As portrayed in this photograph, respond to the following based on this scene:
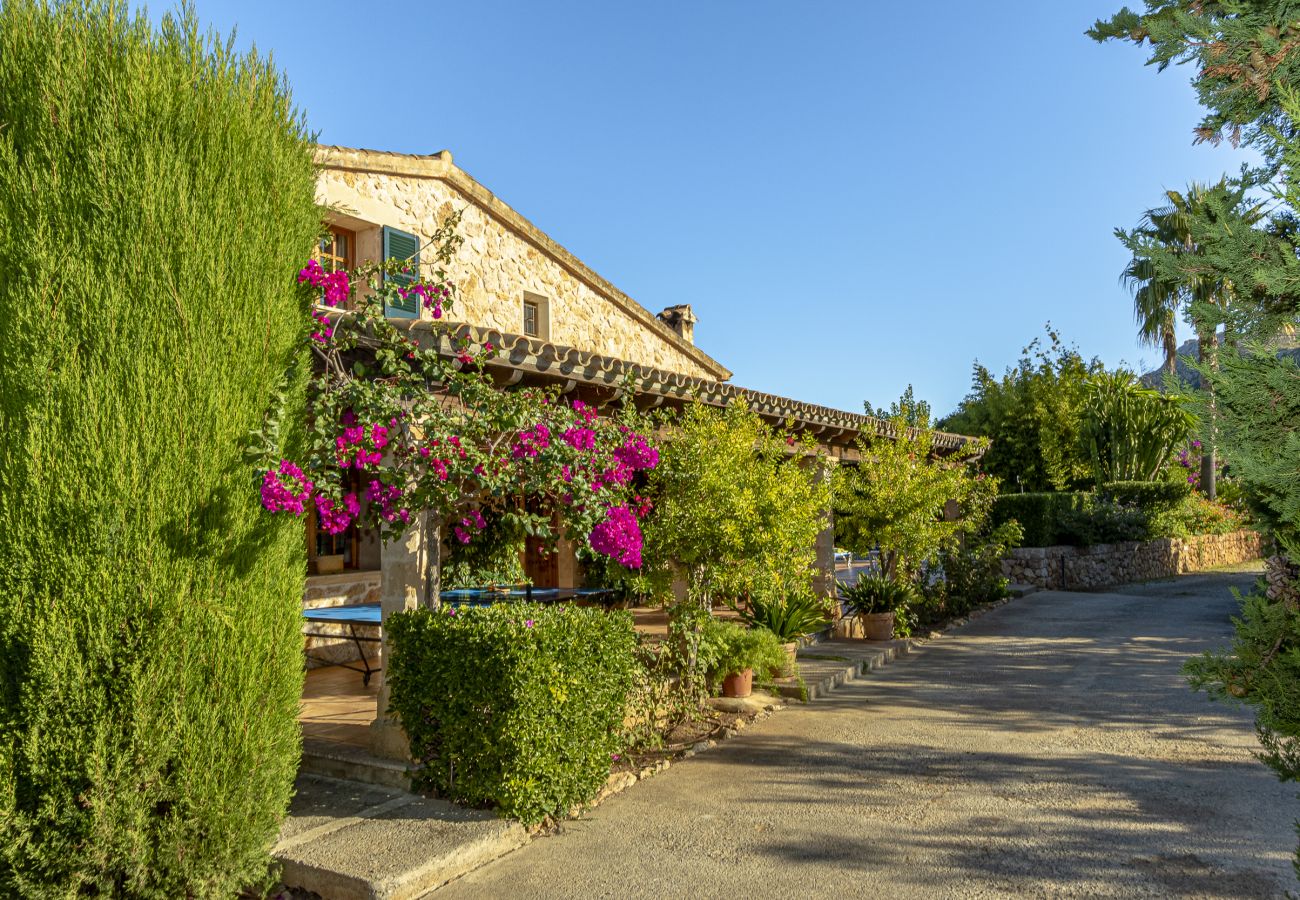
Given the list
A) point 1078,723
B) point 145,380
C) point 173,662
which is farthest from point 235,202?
point 1078,723

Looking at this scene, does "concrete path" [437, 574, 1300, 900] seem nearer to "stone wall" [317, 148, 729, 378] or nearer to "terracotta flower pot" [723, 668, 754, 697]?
"terracotta flower pot" [723, 668, 754, 697]

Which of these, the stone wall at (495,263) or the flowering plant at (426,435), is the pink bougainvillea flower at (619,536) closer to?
the flowering plant at (426,435)

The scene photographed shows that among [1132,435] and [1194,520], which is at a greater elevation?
[1132,435]

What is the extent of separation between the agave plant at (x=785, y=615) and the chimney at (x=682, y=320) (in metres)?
8.06

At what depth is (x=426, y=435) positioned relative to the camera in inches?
208

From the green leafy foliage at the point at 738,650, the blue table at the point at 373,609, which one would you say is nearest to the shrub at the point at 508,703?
the blue table at the point at 373,609

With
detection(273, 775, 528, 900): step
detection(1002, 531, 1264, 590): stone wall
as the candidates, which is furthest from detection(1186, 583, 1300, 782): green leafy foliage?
detection(1002, 531, 1264, 590): stone wall

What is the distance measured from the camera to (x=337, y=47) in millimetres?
5859

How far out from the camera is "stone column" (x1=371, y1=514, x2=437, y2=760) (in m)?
5.91

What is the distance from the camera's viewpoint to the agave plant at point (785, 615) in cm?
1020

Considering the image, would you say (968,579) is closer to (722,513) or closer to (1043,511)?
(1043,511)

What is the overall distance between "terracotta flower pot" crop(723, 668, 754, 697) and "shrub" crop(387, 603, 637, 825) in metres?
2.89

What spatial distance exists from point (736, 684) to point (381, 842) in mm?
4500

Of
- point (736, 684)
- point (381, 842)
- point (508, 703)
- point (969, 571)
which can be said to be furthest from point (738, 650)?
point (969, 571)
